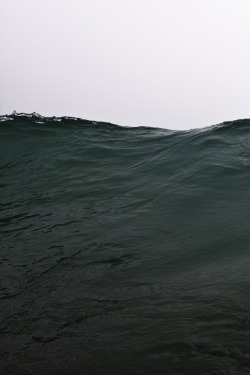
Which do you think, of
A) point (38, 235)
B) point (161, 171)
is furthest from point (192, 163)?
point (38, 235)

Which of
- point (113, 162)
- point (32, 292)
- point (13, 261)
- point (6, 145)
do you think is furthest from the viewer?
point (6, 145)

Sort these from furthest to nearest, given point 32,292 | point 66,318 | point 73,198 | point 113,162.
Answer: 1. point 113,162
2. point 73,198
3. point 32,292
4. point 66,318

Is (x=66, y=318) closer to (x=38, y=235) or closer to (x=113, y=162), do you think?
(x=38, y=235)

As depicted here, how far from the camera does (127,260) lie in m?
4.16

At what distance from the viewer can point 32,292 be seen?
3406 mm

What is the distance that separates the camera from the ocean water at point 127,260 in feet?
7.79

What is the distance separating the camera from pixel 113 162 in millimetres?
9109

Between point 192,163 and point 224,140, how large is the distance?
184cm

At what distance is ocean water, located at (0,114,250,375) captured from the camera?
238cm

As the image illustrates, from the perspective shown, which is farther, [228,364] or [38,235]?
[38,235]

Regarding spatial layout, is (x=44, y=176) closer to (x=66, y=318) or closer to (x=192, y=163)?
(x=192, y=163)

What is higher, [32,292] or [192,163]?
[192,163]

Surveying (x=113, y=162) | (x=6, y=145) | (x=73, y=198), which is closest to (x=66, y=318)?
(x=73, y=198)

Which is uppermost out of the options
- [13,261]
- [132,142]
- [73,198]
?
[132,142]
